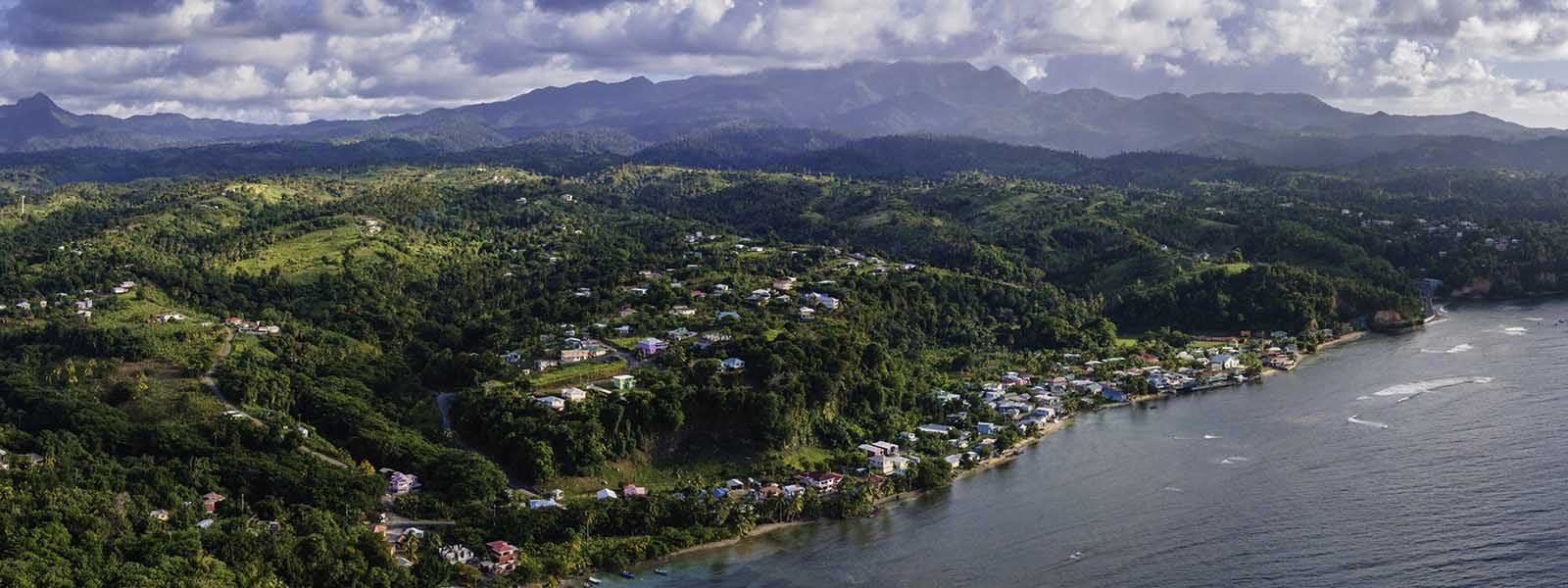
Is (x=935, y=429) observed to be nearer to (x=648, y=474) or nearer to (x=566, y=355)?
(x=648, y=474)

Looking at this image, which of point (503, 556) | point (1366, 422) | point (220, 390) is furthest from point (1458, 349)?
point (220, 390)

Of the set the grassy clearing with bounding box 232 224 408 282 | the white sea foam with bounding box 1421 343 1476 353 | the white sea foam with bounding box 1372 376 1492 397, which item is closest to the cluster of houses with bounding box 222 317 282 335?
the grassy clearing with bounding box 232 224 408 282

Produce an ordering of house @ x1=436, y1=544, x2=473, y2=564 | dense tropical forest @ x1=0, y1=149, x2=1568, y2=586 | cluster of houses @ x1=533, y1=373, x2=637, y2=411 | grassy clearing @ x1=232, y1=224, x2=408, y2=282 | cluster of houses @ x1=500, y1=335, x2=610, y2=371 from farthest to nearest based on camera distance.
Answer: grassy clearing @ x1=232, y1=224, x2=408, y2=282 < cluster of houses @ x1=500, y1=335, x2=610, y2=371 < cluster of houses @ x1=533, y1=373, x2=637, y2=411 < dense tropical forest @ x1=0, y1=149, x2=1568, y2=586 < house @ x1=436, y1=544, x2=473, y2=564

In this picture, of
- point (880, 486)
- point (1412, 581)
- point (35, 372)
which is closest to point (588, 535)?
point (880, 486)

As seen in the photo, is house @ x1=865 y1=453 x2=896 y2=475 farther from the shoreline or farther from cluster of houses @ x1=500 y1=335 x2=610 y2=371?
cluster of houses @ x1=500 y1=335 x2=610 y2=371

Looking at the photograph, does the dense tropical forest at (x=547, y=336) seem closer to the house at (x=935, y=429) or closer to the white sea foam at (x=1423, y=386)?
the house at (x=935, y=429)

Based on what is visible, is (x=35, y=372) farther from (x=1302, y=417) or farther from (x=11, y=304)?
(x=1302, y=417)
